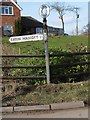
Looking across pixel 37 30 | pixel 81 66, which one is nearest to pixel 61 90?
pixel 81 66

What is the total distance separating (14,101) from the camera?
8.44 meters

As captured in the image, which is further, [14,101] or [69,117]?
[14,101]

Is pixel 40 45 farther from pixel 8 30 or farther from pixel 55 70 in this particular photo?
pixel 8 30

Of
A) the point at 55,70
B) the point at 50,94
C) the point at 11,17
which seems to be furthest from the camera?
the point at 11,17

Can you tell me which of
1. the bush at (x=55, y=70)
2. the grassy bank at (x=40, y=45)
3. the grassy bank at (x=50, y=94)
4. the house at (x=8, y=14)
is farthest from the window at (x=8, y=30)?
the grassy bank at (x=50, y=94)

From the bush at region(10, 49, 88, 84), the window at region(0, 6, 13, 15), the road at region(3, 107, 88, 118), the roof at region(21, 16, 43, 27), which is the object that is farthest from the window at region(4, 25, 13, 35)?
the road at region(3, 107, 88, 118)

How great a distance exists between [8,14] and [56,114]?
5376 cm

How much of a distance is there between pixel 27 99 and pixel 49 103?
70 cm

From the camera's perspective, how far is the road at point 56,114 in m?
7.28

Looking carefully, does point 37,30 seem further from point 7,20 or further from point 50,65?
point 50,65

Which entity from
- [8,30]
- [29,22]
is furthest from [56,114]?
[29,22]

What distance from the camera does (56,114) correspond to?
24.4 ft

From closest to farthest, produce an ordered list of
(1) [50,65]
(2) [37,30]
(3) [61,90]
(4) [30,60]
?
(3) [61,90], (1) [50,65], (4) [30,60], (2) [37,30]

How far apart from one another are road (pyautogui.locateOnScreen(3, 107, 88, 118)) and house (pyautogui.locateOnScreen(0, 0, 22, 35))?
50.5 metres
